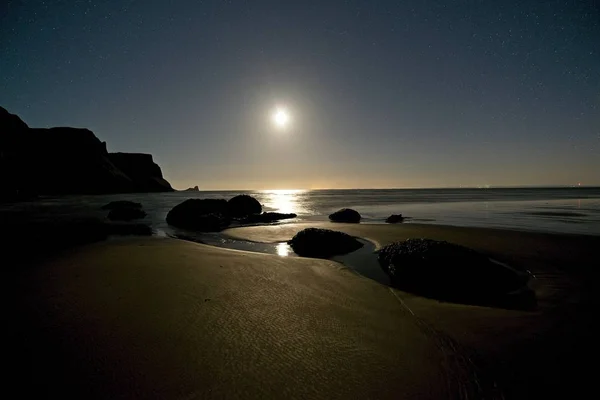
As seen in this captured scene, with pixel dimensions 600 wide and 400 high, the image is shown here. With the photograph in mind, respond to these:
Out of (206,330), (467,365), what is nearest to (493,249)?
(467,365)

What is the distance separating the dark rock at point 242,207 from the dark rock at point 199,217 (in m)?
2.54

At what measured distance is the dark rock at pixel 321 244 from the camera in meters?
8.45

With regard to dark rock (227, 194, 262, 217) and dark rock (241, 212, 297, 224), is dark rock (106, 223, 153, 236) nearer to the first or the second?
A: dark rock (241, 212, 297, 224)

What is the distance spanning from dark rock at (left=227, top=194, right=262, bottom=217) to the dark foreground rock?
58.8 feet

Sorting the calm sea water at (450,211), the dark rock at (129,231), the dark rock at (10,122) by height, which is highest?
the dark rock at (10,122)

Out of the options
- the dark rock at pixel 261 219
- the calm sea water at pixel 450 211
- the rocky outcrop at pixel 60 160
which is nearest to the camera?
the calm sea water at pixel 450 211

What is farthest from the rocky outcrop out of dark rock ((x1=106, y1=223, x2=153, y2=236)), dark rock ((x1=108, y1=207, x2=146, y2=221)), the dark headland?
the dark headland

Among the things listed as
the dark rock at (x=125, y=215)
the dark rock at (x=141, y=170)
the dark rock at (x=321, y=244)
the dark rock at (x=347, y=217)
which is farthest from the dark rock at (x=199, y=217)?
the dark rock at (x=141, y=170)

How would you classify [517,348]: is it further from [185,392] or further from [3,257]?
[3,257]

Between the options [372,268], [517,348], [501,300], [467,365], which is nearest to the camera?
[467,365]

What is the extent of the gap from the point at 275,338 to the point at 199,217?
13.3 m

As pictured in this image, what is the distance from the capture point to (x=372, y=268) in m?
6.84

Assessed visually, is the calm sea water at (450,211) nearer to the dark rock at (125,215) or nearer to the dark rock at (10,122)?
the dark rock at (125,215)

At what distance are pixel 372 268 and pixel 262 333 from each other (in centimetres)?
439
